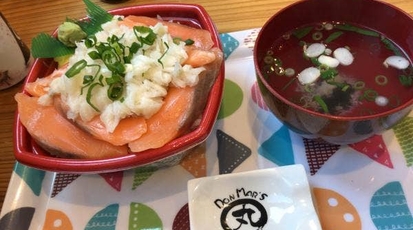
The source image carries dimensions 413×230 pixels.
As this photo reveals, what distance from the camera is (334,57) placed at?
42.8 inches

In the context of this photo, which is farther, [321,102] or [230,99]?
[230,99]

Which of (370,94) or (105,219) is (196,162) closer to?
(105,219)

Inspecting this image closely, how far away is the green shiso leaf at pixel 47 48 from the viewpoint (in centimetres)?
115

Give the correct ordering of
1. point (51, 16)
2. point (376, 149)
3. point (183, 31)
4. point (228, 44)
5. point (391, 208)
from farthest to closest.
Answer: point (51, 16), point (228, 44), point (183, 31), point (376, 149), point (391, 208)

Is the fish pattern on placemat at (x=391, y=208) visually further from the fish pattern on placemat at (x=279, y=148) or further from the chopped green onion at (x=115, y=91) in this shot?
the chopped green onion at (x=115, y=91)

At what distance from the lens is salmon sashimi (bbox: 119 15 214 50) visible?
1135 mm

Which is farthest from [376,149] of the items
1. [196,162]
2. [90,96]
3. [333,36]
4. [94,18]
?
[94,18]

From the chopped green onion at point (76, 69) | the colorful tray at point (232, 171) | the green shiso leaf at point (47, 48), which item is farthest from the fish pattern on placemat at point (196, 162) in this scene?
the green shiso leaf at point (47, 48)

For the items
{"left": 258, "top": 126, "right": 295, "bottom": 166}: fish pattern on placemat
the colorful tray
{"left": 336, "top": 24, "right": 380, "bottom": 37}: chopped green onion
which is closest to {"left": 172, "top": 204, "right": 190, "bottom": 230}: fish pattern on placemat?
the colorful tray

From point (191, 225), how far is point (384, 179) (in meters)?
0.45

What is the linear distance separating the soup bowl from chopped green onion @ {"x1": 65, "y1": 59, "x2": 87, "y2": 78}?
15.4 inches

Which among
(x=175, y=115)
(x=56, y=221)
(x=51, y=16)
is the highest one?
(x=175, y=115)

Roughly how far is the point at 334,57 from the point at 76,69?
2.02 feet

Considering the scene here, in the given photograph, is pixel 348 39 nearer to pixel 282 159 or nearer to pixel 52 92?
pixel 282 159
